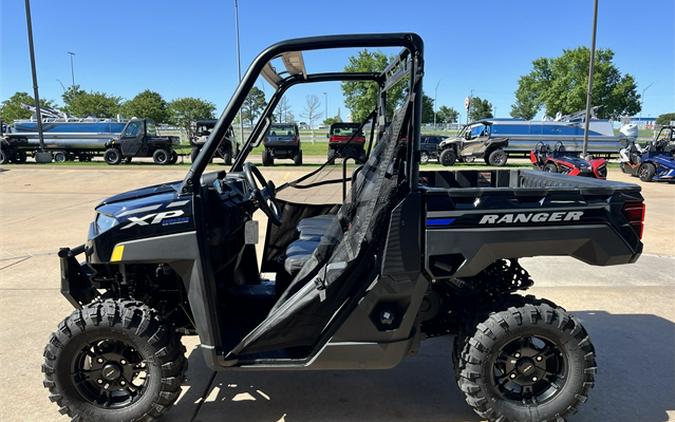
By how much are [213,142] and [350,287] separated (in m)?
0.98

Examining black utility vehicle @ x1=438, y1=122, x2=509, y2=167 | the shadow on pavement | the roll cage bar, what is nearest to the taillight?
the shadow on pavement

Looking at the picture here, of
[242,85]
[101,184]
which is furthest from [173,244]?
[101,184]

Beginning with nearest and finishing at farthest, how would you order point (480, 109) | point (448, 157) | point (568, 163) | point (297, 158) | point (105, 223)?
point (105, 223) → point (568, 163) → point (297, 158) → point (448, 157) → point (480, 109)

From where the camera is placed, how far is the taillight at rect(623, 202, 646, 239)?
7.80ft

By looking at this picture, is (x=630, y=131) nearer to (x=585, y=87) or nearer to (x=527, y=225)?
(x=585, y=87)

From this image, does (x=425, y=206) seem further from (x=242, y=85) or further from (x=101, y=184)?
(x=101, y=184)

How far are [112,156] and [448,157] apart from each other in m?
15.1

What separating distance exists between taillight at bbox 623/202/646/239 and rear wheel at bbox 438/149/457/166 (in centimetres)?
1826

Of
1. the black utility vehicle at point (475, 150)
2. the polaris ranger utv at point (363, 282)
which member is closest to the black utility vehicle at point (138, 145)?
the black utility vehicle at point (475, 150)

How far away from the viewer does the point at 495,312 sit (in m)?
2.44

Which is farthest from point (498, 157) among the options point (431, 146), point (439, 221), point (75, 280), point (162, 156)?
point (75, 280)

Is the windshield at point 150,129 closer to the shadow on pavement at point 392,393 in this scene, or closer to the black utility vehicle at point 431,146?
the black utility vehicle at point 431,146

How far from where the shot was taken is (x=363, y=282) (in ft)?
7.52

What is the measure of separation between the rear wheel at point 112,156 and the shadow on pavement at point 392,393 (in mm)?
19261
